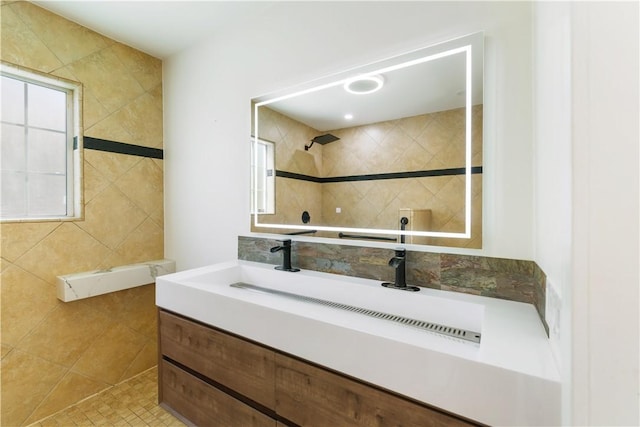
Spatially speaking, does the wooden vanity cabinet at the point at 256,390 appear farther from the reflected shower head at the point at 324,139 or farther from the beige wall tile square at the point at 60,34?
the beige wall tile square at the point at 60,34

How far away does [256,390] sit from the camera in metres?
1.06

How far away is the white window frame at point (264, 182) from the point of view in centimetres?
169

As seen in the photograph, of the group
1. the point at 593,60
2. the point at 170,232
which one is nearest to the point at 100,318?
the point at 170,232

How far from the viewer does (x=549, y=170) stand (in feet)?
2.39

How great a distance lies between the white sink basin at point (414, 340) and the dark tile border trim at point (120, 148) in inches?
45.7

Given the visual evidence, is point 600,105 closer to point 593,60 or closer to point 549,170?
point 593,60

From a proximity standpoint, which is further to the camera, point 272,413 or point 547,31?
point 272,413

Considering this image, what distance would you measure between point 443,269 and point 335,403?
0.65 m

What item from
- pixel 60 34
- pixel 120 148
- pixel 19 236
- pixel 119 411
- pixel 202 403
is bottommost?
pixel 119 411

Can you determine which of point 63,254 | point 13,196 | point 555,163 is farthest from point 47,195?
point 555,163

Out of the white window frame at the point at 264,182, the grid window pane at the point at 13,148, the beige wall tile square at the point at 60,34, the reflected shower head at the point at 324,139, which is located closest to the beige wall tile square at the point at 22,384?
the grid window pane at the point at 13,148

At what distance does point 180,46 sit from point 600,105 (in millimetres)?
2431

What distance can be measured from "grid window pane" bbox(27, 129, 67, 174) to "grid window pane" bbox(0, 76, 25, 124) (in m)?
0.09

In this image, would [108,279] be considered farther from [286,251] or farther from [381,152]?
[381,152]
